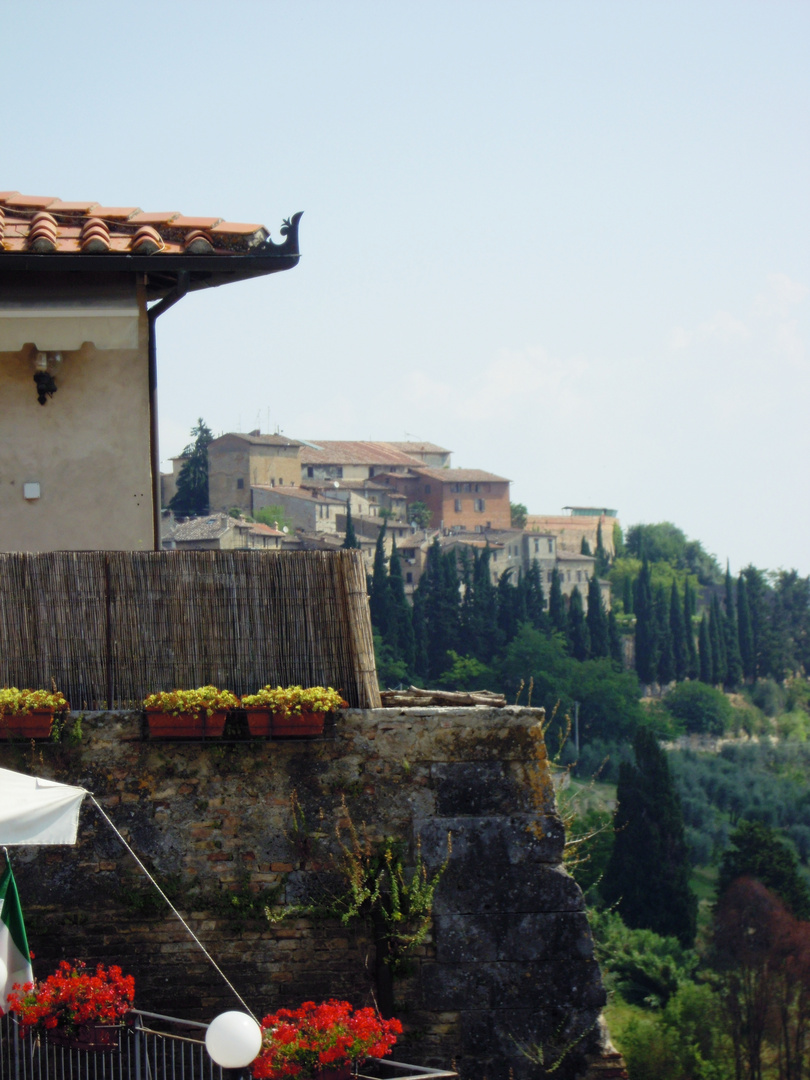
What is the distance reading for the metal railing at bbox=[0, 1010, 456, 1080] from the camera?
5.25 metres

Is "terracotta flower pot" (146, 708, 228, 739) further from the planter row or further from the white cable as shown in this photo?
the white cable

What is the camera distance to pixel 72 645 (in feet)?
19.5

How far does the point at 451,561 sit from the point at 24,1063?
88.2 m

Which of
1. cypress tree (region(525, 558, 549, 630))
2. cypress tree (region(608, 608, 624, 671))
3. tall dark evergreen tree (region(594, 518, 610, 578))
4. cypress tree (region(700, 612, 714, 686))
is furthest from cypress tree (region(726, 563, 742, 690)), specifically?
tall dark evergreen tree (region(594, 518, 610, 578))

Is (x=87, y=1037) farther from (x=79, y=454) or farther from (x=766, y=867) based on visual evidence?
(x=766, y=867)

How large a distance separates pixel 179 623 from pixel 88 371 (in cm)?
223

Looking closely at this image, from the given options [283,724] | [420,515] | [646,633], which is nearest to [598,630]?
[646,633]

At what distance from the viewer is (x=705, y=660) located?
95.1m

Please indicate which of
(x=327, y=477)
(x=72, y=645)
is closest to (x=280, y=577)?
(x=72, y=645)

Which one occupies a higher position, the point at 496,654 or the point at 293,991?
the point at 293,991

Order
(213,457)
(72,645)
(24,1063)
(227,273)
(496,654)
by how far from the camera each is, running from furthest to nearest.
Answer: (213,457) → (496,654) → (227,273) → (72,645) → (24,1063)

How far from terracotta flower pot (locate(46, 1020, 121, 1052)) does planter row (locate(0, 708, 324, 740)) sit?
3.93 ft

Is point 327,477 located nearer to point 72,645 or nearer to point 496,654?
point 496,654

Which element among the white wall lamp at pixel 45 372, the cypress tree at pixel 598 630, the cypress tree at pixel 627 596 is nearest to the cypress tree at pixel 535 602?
the cypress tree at pixel 598 630
